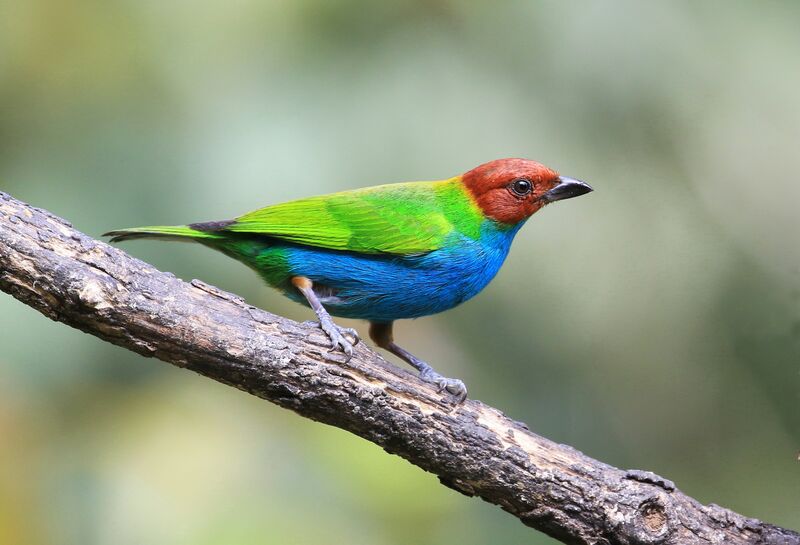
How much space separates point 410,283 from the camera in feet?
14.5

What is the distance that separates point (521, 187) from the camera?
4664mm

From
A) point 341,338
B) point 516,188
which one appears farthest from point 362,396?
point 516,188

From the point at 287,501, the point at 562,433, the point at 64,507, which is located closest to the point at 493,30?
the point at 562,433

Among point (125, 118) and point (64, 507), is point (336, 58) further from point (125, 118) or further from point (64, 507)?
point (64, 507)

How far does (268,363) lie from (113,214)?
70.6 inches

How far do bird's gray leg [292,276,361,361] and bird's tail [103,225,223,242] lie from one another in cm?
43

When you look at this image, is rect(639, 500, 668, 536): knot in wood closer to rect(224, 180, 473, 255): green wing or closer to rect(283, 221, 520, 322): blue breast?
rect(283, 221, 520, 322): blue breast

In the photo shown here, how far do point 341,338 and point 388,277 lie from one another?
33.4 inches

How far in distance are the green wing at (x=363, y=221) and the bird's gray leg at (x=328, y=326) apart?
0.61ft

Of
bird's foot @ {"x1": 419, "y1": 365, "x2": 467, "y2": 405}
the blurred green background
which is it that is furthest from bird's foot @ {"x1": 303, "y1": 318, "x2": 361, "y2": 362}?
the blurred green background

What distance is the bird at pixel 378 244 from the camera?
14.4ft

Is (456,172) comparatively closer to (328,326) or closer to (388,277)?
(388,277)

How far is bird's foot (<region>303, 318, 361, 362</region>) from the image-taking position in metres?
3.57

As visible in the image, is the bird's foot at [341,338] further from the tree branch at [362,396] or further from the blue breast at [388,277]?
the blue breast at [388,277]
